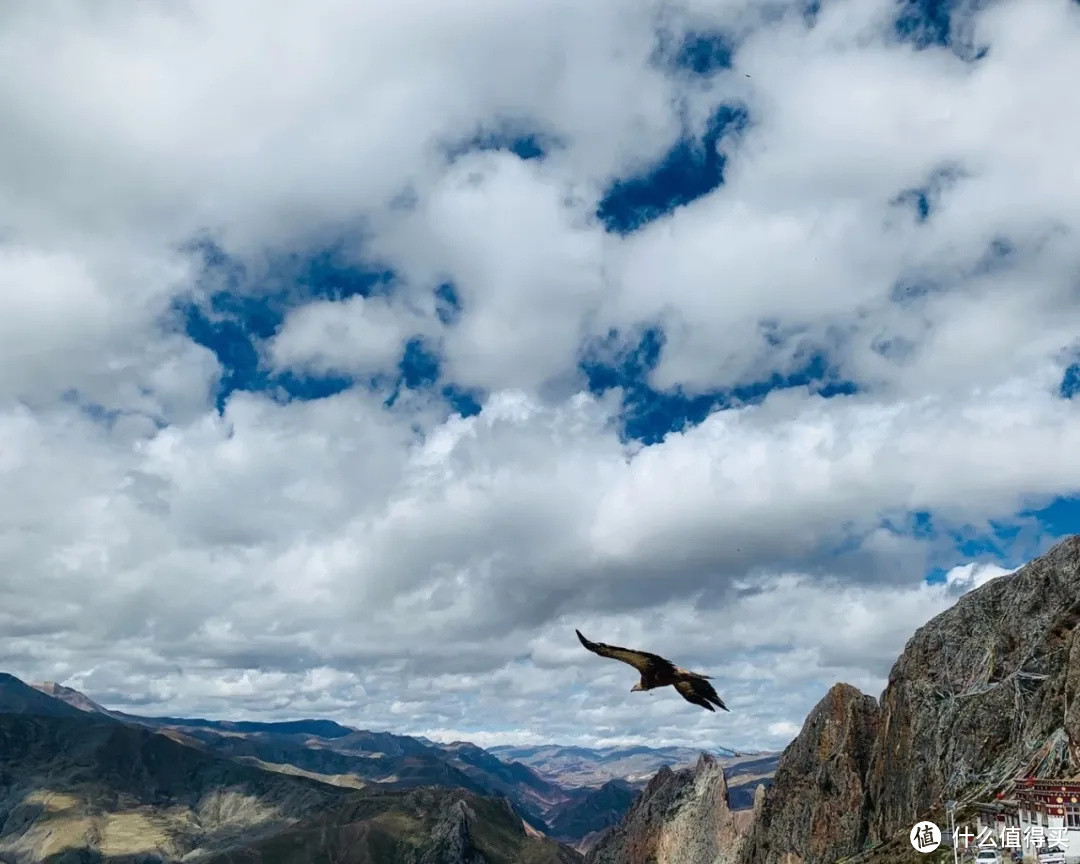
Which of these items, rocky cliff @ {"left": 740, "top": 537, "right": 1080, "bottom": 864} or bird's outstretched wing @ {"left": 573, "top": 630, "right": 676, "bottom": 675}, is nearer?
bird's outstretched wing @ {"left": 573, "top": 630, "right": 676, "bottom": 675}

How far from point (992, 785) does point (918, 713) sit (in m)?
55.0

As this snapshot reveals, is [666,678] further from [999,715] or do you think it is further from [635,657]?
[999,715]

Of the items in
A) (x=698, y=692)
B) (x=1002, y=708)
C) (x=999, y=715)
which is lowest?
(x=698, y=692)

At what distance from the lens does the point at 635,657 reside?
25391mm

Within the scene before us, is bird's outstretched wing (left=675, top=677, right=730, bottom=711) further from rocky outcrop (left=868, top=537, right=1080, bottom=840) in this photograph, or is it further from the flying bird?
rocky outcrop (left=868, top=537, right=1080, bottom=840)

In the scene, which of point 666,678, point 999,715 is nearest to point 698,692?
point 666,678

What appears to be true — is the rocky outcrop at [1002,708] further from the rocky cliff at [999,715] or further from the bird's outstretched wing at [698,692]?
the bird's outstretched wing at [698,692]

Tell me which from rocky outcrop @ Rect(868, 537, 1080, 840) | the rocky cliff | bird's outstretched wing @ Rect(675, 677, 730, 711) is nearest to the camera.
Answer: bird's outstretched wing @ Rect(675, 677, 730, 711)

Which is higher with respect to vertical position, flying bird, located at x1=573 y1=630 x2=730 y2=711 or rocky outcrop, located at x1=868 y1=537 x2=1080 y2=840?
rocky outcrop, located at x1=868 y1=537 x2=1080 y2=840

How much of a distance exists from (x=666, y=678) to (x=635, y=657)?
1.21 metres

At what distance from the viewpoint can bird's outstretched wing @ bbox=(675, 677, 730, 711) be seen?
75.3ft

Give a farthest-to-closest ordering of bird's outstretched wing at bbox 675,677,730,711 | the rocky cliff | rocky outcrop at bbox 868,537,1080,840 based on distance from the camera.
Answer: rocky outcrop at bbox 868,537,1080,840
the rocky cliff
bird's outstretched wing at bbox 675,677,730,711

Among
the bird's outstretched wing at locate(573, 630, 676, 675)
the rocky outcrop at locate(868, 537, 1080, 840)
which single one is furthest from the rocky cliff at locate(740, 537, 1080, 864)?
the bird's outstretched wing at locate(573, 630, 676, 675)


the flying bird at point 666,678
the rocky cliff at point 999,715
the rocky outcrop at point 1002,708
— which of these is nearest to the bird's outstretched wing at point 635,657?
the flying bird at point 666,678
